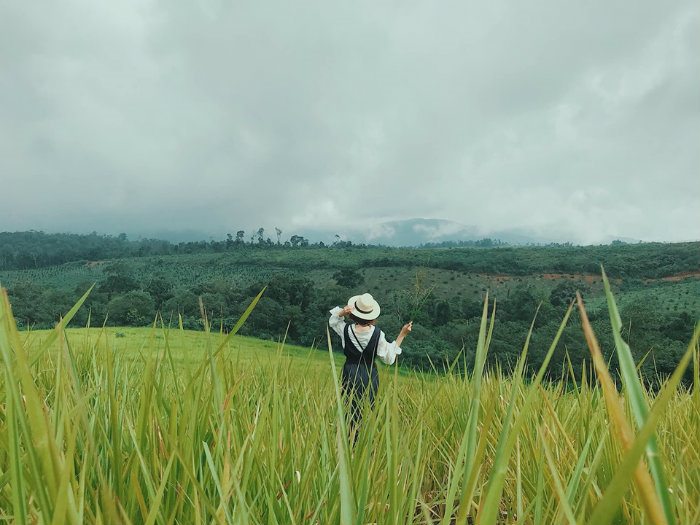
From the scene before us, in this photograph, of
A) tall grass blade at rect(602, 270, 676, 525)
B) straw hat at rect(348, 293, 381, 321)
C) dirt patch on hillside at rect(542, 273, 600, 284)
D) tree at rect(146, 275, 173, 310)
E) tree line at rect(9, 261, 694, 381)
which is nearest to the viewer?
tall grass blade at rect(602, 270, 676, 525)

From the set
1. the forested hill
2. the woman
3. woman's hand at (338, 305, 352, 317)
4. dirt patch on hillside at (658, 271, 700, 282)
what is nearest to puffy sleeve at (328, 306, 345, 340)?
woman's hand at (338, 305, 352, 317)

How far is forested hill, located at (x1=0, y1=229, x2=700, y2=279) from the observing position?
339ft

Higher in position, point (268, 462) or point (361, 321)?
point (268, 462)

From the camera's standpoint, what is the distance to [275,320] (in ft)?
205

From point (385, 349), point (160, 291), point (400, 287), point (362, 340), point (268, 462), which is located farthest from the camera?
point (400, 287)

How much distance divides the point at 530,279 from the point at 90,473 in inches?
4219

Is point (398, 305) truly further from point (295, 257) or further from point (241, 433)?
point (241, 433)

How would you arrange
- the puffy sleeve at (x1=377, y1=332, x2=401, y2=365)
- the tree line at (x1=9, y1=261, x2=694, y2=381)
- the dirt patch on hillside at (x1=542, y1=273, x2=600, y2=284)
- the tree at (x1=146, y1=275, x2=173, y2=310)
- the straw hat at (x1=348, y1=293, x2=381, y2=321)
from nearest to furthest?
1. the puffy sleeve at (x1=377, y1=332, x2=401, y2=365)
2. the straw hat at (x1=348, y1=293, x2=381, y2=321)
3. the tree line at (x1=9, y1=261, x2=694, y2=381)
4. the tree at (x1=146, y1=275, x2=173, y2=310)
5. the dirt patch on hillside at (x1=542, y1=273, x2=600, y2=284)

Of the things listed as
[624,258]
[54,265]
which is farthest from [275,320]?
[54,265]

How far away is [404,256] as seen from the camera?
116 metres

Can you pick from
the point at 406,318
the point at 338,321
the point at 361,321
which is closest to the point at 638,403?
the point at 361,321

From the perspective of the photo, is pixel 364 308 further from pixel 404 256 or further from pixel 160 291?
pixel 404 256

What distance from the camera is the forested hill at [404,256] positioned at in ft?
339

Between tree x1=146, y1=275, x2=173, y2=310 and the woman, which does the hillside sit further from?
the woman
